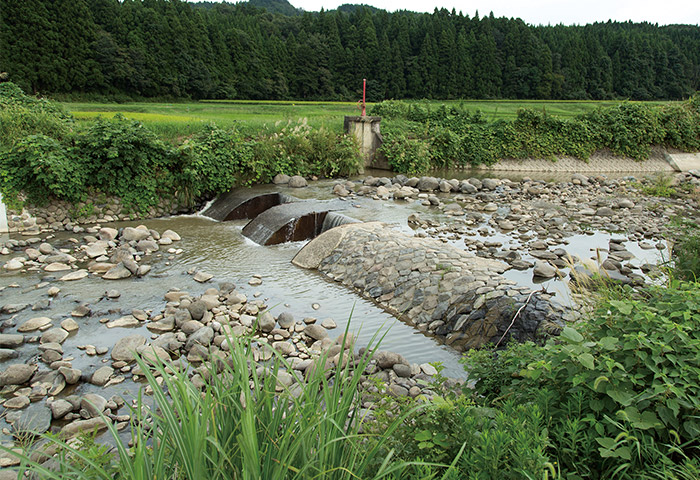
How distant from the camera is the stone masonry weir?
5648mm

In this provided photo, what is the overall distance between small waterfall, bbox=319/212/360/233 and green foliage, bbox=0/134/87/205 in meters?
5.32

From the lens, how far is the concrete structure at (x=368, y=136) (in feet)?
56.5

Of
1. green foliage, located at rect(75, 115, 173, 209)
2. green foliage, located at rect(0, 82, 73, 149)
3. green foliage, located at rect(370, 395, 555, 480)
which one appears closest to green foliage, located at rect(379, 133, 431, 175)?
green foliage, located at rect(75, 115, 173, 209)

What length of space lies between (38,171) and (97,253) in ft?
8.97

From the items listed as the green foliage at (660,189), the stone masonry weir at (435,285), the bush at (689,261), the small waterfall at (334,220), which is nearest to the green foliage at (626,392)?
the stone masonry weir at (435,285)

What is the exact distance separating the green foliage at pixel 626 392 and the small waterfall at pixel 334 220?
7.32 m

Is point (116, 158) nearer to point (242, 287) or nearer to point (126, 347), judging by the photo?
point (242, 287)

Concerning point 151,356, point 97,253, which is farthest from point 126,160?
point 151,356

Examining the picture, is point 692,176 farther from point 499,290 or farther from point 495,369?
point 495,369

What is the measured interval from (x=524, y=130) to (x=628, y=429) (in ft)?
65.5

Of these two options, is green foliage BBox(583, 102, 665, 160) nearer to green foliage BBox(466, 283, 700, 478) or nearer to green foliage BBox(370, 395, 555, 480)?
green foliage BBox(466, 283, 700, 478)

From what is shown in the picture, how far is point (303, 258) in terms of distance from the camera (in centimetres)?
878

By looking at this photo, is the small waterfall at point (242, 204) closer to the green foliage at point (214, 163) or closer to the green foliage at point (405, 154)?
the green foliage at point (214, 163)

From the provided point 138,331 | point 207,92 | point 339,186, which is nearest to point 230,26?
point 207,92
